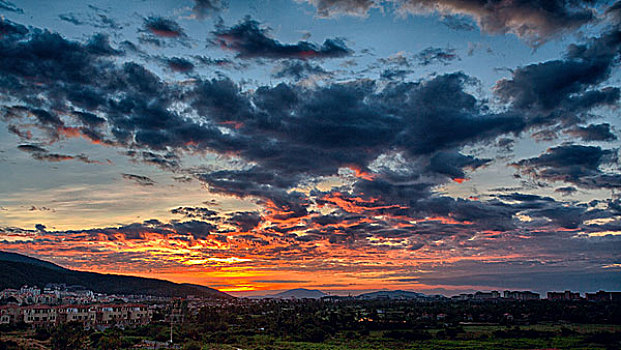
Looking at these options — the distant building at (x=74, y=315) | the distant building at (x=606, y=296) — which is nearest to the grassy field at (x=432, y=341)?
the distant building at (x=74, y=315)

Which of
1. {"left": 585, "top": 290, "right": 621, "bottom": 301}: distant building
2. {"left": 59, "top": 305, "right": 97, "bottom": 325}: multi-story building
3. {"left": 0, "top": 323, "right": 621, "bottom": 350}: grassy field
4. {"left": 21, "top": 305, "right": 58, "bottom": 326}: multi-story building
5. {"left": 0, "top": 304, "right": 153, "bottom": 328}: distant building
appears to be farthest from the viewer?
{"left": 585, "top": 290, "right": 621, "bottom": 301}: distant building

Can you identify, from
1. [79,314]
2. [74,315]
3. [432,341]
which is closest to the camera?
[432,341]

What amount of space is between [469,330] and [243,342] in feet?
132

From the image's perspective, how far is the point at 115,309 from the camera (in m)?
98.3

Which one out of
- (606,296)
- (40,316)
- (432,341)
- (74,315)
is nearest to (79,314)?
(74,315)

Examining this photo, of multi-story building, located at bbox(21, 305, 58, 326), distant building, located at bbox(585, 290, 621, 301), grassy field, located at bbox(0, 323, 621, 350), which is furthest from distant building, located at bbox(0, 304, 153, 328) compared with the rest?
distant building, located at bbox(585, 290, 621, 301)

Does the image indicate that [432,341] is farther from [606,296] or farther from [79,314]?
[606,296]

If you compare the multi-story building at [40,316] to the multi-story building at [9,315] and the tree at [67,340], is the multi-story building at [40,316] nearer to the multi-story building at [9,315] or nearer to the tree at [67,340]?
the multi-story building at [9,315]

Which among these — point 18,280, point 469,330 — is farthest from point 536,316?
point 18,280

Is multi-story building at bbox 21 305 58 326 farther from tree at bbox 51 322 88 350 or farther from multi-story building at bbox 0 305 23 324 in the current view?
tree at bbox 51 322 88 350

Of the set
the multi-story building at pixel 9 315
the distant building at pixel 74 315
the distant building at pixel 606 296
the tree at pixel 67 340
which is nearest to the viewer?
the tree at pixel 67 340

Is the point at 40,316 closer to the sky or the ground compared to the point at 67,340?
closer to the ground

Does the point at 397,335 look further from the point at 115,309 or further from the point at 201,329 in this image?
the point at 115,309

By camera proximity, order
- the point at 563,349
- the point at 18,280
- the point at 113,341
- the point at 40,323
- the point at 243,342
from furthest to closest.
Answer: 1. the point at 18,280
2. the point at 40,323
3. the point at 243,342
4. the point at 563,349
5. the point at 113,341
